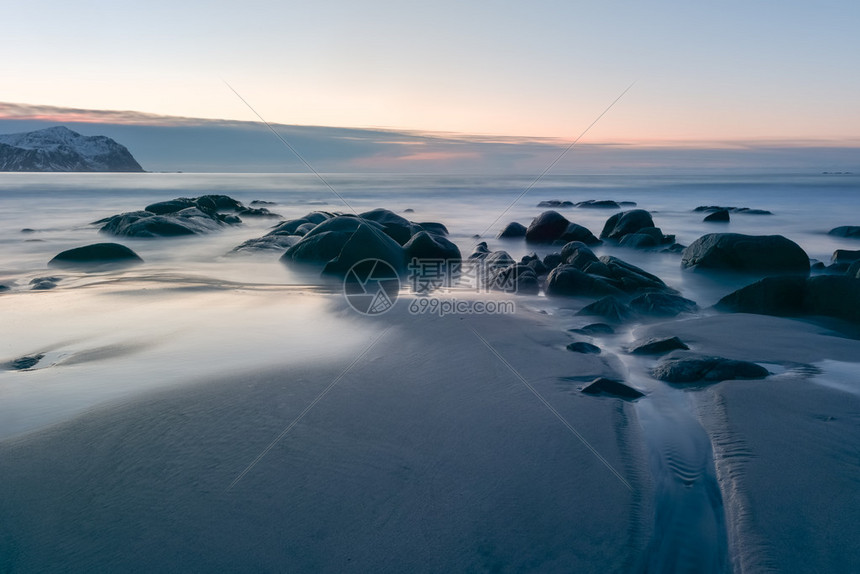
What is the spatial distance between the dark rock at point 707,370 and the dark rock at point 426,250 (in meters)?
5.13

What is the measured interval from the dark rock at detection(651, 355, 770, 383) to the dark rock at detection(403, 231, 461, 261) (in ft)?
16.8

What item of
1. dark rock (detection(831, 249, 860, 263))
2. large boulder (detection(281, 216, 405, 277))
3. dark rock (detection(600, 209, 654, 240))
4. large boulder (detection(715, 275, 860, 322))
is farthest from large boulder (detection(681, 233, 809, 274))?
large boulder (detection(281, 216, 405, 277))

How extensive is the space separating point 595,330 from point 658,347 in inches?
28.8

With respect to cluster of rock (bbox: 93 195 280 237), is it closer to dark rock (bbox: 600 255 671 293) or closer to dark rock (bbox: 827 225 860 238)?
dark rock (bbox: 600 255 671 293)

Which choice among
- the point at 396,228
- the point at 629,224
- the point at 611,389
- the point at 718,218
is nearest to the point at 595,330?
the point at 611,389

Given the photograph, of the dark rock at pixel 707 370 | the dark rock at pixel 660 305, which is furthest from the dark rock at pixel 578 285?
the dark rock at pixel 707 370

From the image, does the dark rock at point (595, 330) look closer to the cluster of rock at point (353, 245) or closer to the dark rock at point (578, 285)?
the dark rock at point (578, 285)

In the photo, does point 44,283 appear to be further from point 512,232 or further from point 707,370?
point 512,232

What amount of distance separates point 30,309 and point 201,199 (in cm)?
1419

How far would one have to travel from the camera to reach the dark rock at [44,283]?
636 centimetres

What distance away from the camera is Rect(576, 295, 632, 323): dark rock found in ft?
16.9

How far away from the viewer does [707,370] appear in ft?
11.2

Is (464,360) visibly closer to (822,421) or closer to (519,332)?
(519,332)

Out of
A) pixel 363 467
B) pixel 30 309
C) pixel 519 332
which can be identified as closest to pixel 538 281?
pixel 519 332
